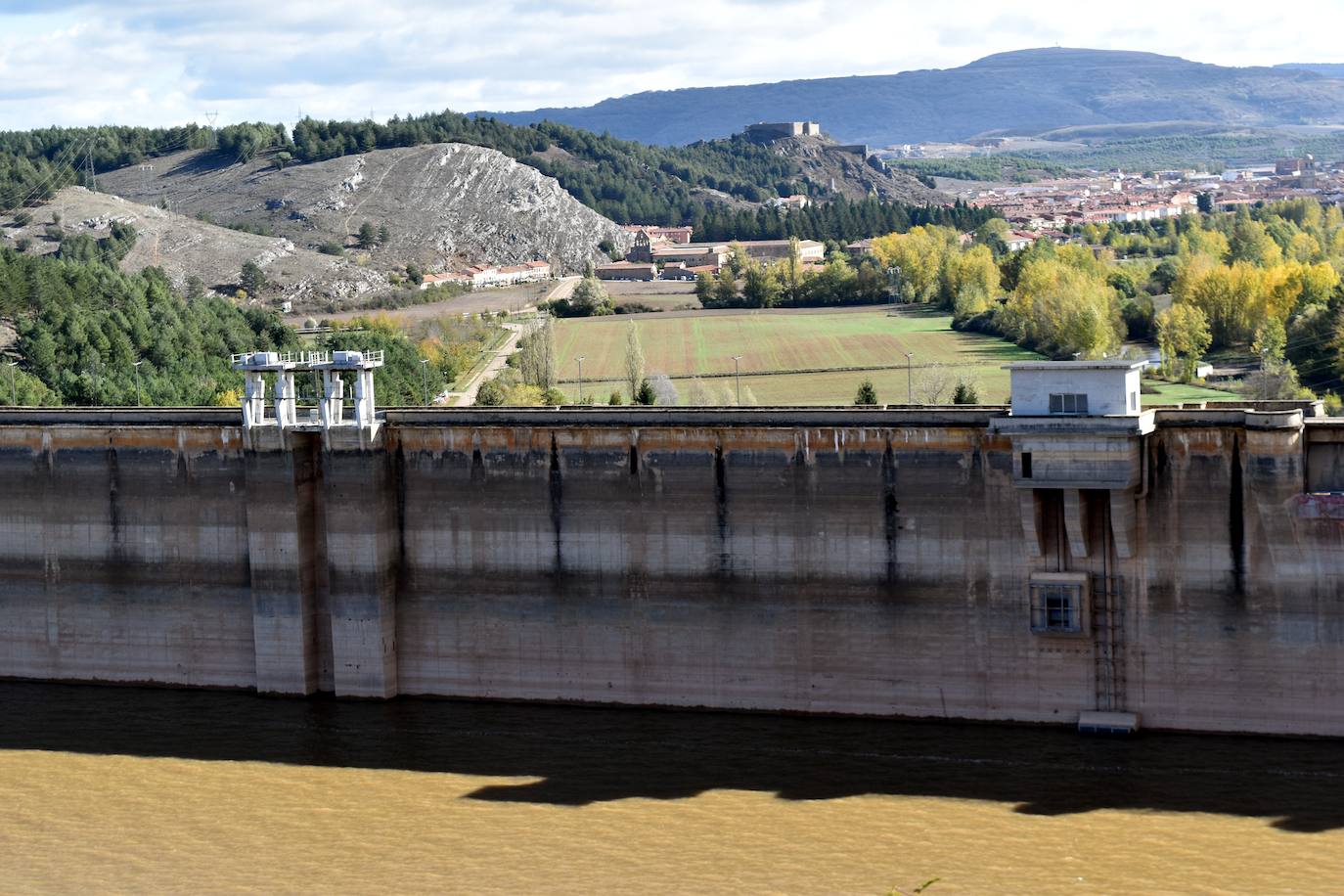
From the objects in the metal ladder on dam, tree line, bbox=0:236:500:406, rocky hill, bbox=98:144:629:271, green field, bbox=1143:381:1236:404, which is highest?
rocky hill, bbox=98:144:629:271

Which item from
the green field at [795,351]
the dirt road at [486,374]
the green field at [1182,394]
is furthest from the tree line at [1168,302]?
the dirt road at [486,374]

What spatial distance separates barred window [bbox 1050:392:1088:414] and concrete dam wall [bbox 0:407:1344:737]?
1.85 feet

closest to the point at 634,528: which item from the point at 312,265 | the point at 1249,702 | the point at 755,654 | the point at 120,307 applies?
the point at 755,654

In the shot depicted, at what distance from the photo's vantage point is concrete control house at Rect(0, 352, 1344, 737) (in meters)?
39.5

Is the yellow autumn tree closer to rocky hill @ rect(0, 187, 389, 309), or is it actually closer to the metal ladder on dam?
rocky hill @ rect(0, 187, 389, 309)

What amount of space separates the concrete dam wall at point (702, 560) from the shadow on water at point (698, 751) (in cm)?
69

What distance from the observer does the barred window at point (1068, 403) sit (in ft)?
131

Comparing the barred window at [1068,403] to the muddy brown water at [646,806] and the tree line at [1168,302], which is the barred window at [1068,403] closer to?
the muddy brown water at [646,806]

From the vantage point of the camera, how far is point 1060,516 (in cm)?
4044

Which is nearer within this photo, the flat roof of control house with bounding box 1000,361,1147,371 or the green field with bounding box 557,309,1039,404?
the flat roof of control house with bounding box 1000,361,1147,371

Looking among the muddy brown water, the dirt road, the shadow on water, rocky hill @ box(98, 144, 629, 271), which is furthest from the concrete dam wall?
rocky hill @ box(98, 144, 629, 271)

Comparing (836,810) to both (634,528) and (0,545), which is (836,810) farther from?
(0,545)

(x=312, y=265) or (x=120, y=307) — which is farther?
(x=312, y=265)

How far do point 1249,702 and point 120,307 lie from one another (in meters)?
79.2
